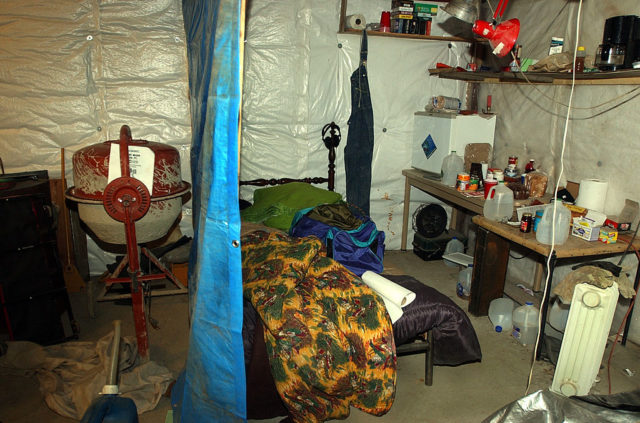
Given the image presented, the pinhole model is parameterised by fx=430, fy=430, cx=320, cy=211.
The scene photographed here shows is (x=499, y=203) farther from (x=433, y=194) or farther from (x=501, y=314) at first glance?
(x=433, y=194)

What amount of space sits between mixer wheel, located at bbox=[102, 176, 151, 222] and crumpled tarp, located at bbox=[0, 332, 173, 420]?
772mm

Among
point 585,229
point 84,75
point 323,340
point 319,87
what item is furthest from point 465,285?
point 84,75

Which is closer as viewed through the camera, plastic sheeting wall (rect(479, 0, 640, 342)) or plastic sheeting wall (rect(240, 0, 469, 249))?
plastic sheeting wall (rect(479, 0, 640, 342))

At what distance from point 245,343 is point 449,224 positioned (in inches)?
116

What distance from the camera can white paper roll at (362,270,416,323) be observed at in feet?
6.88

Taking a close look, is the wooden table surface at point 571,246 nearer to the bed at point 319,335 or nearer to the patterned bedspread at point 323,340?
the bed at point 319,335

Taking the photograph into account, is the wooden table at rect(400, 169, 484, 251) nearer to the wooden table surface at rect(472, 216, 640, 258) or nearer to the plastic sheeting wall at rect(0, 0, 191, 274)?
the wooden table surface at rect(472, 216, 640, 258)

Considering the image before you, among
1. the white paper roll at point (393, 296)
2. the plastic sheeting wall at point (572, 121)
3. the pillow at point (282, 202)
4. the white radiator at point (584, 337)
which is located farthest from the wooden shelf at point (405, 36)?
the white radiator at point (584, 337)

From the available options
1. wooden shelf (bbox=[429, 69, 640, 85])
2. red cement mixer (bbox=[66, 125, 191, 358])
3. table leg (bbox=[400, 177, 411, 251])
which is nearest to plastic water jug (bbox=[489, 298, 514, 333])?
table leg (bbox=[400, 177, 411, 251])

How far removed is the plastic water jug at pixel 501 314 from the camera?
2.87m

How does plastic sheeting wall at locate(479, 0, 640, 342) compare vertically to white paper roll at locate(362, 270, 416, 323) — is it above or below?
above

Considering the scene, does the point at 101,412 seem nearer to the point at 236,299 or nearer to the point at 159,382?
the point at 236,299

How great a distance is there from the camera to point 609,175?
2.71 m

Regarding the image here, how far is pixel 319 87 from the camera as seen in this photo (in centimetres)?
368
